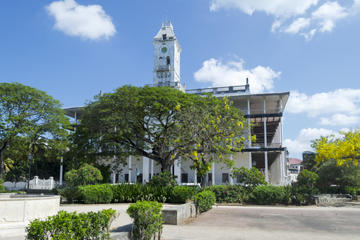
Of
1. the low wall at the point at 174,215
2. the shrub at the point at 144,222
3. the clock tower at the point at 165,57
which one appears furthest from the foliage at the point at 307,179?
the clock tower at the point at 165,57

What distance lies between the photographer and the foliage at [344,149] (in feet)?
66.2

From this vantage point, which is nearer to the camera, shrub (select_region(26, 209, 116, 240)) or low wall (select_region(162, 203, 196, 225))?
shrub (select_region(26, 209, 116, 240))

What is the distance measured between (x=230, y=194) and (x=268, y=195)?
7.54ft

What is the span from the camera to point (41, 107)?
26750mm

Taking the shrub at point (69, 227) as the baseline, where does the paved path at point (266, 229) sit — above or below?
below

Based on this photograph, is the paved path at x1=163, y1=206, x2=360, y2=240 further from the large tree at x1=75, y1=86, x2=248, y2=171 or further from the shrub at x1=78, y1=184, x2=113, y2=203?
the large tree at x1=75, y1=86, x2=248, y2=171

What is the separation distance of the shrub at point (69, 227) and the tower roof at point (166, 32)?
A: 66.6 metres

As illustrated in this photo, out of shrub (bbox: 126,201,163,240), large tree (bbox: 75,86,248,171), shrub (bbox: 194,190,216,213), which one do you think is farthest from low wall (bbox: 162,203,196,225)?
large tree (bbox: 75,86,248,171)

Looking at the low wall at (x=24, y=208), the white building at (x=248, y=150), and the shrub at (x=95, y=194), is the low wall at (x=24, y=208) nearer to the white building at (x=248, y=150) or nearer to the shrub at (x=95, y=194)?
the shrub at (x=95, y=194)

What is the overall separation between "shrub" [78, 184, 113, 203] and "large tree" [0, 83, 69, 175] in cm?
1087

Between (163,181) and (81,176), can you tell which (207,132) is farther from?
(81,176)

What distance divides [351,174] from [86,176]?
17.8 meters

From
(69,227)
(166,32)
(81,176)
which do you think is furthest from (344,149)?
(166,32)

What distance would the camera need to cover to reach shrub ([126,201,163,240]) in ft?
24.0
